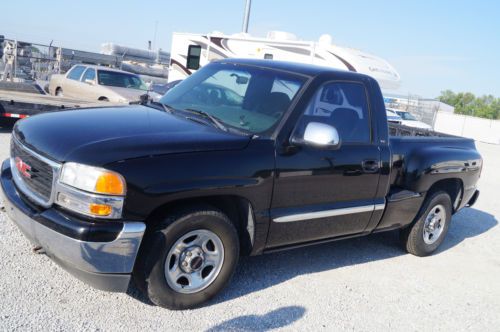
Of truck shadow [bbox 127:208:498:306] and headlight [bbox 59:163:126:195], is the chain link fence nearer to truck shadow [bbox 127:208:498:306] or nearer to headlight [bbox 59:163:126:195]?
truck shadow [bbox 127:208:498:306]

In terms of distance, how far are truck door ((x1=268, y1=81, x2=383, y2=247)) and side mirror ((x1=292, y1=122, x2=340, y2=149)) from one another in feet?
0.35

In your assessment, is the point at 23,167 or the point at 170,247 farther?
the point at 23,167

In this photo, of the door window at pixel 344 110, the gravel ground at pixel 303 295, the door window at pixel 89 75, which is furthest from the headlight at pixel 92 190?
the door window at pixel 89 75

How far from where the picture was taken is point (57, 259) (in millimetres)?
3260

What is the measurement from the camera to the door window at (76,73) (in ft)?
45.9

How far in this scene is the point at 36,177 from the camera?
3.44m

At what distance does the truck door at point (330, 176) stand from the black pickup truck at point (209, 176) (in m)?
0.01

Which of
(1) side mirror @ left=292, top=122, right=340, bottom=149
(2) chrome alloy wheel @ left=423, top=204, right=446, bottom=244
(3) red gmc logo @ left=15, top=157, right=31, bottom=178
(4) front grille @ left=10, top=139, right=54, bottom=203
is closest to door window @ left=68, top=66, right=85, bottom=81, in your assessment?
(3) red gmc logo @ left=15, top=157, right=31, bottom=178

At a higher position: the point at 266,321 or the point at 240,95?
the point at 240,95

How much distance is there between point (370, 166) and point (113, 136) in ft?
7.74

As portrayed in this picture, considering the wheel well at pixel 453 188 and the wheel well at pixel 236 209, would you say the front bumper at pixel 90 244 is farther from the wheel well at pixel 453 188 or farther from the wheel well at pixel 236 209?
the wheel well at pixel 453 188

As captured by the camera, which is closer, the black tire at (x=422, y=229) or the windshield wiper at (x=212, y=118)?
the windshield wiper at (x=212, y=118)

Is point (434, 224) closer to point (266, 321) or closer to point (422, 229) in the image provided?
point (422, 229)

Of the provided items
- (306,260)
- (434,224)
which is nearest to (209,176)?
(306,260)
